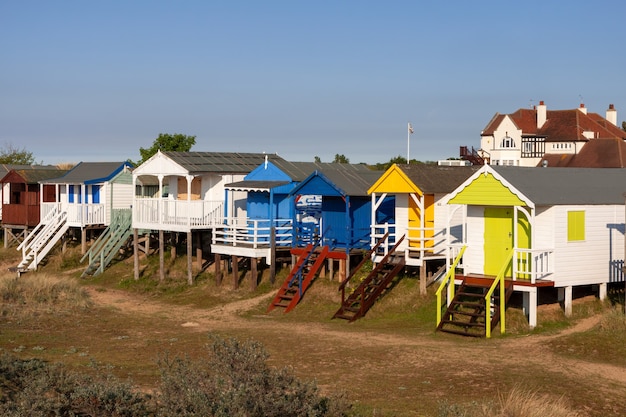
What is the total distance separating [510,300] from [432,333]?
125 inches

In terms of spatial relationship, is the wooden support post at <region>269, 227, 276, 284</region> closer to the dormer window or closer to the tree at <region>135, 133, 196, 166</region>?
the tree at <region>135, 133, 196, 166</region>

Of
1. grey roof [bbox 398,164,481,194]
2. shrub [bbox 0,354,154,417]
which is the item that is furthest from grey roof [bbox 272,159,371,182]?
shrub [bbox 0,354,154,417]

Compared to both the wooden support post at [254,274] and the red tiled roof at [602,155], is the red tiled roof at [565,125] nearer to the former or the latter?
the red tiled roof at [602,155]

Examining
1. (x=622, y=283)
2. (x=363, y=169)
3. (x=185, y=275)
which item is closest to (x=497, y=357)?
(x=622, y=283)

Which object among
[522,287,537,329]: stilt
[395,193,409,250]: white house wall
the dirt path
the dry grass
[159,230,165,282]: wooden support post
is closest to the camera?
the dirt path

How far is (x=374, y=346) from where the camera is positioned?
944 inches

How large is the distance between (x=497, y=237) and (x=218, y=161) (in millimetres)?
16964

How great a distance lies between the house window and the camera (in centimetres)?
2616

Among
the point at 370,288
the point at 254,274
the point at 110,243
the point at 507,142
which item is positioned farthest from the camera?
the point at 507,142

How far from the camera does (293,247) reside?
34.8 meters

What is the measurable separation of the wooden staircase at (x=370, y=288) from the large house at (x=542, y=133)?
49364 millimetres

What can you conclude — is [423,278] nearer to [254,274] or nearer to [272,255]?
[272,255]

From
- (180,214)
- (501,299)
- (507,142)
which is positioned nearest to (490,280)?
(501,299)

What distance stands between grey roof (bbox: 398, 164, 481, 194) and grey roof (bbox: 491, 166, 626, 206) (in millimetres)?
3580
